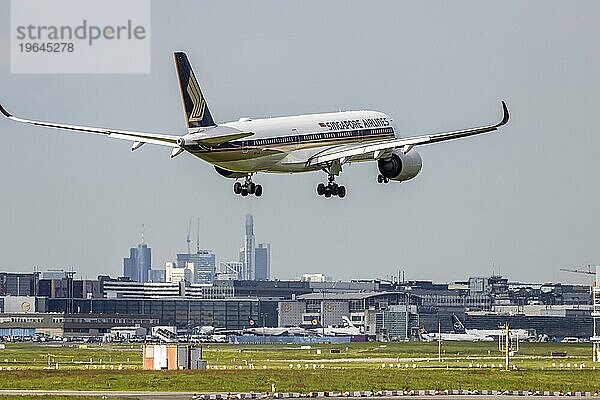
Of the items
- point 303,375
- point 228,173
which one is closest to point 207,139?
point 228,173

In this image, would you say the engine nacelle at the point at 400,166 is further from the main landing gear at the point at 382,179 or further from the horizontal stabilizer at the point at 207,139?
the horizontal stabilizer at the point at 207,139

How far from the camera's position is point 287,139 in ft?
343

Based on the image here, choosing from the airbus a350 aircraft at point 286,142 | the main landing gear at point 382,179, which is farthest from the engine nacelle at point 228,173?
the main landing gear at point 382,179

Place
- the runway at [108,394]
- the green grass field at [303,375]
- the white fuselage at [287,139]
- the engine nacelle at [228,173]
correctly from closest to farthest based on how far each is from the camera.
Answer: the white fuselage at [287,139] → the runway at [108,394] → the engine nacelle at [228,173] → the green grass field at [303,375]

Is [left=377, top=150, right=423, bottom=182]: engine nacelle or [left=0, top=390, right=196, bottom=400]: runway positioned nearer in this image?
[left=0, top=390, right=196, bottom=400]: runway

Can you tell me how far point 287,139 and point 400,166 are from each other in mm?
9905

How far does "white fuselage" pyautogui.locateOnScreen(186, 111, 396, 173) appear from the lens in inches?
3959

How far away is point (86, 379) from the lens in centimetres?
12475

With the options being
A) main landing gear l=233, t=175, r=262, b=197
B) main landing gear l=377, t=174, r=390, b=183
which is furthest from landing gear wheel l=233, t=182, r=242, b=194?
main landing gear l=377, t=174, r=390, b=183

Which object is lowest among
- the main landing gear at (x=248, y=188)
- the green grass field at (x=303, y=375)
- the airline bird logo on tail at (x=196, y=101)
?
the green grass field at (x=303, y=375)

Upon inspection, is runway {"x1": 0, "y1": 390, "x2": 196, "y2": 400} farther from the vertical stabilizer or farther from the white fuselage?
the vertical stabilizer

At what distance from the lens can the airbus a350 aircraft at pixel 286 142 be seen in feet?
329

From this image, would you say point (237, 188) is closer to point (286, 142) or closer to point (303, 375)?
point (286, 142)

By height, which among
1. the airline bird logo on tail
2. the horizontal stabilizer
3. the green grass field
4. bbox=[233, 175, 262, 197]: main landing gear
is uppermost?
the airline bird logo on tail
